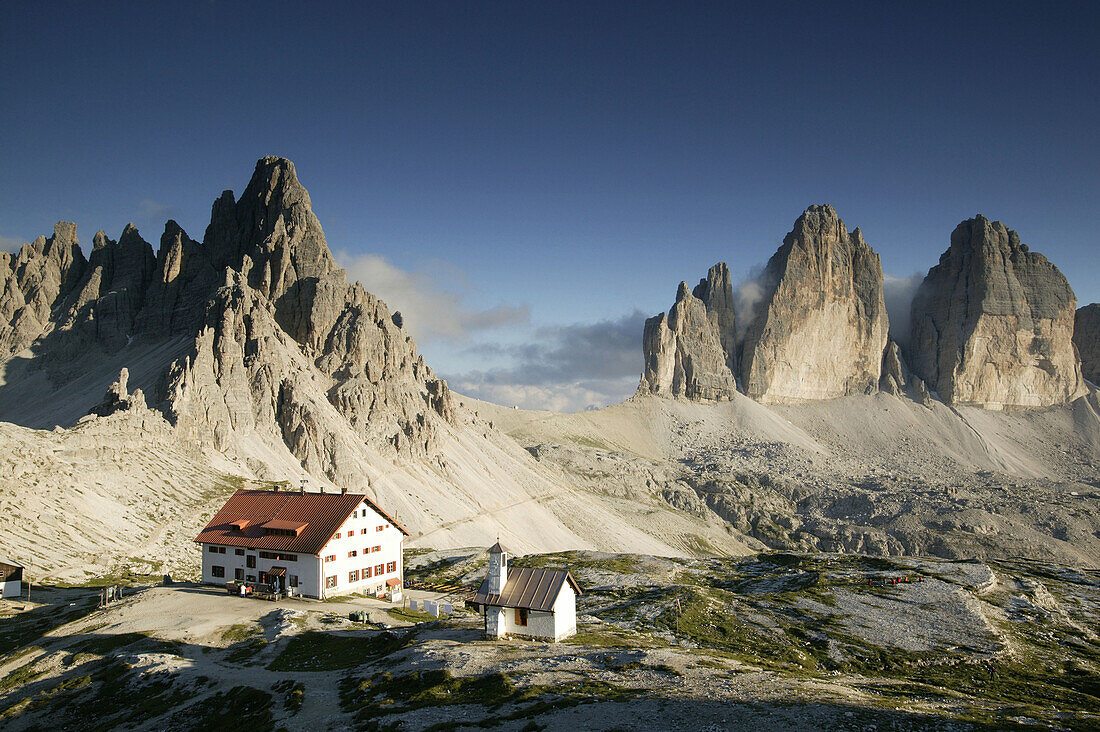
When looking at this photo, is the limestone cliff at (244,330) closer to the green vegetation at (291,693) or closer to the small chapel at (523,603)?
the small chapel at (523,603)

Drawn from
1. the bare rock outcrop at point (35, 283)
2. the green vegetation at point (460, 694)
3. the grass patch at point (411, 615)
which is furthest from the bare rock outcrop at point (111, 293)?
the green vegetation at point (460, 694)

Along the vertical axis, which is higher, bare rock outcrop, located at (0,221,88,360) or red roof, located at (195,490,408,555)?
bare rock outcrop, located at (0,221,88,360)

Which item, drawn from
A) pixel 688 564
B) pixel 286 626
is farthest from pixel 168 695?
pixel 688 564

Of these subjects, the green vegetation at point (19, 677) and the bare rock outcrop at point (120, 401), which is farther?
the bare rock outcrop at point (120, 401)

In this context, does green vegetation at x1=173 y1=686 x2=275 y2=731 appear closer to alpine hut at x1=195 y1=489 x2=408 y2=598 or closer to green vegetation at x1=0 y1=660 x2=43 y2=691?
green vegetation at x1=0 y1=660 x2=43 y2=691

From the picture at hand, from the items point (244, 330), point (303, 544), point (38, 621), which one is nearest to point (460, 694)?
point (303, 544)

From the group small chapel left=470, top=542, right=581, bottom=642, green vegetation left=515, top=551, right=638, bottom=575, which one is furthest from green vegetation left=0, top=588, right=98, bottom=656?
green vegetation left=515, top=551, right=638, bottom=575
